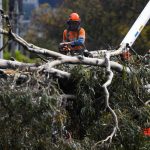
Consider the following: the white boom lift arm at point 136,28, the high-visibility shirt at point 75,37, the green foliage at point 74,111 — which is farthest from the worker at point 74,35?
the green foliage at point 74,111

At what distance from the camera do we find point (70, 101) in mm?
11172

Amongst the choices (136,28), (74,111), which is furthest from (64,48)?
(74,111)

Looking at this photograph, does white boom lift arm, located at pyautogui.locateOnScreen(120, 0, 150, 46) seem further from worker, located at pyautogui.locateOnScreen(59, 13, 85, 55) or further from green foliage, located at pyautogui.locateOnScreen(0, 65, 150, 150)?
green foliage, located at pyautogui.locateOnScreen(0, 65, 150, 150)

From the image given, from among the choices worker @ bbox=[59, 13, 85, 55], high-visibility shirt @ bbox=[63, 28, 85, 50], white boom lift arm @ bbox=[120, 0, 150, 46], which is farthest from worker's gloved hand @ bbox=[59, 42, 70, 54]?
white boom lift arm @ bbox=[120, 0, 150, 46]

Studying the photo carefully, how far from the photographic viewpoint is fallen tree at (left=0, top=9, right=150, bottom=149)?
1011 centimetres

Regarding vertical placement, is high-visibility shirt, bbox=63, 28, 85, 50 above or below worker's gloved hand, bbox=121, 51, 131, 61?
below

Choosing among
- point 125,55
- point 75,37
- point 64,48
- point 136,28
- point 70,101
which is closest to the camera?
point 70,101

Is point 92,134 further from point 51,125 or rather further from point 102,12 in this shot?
point 102,12

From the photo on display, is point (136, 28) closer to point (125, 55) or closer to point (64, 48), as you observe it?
point (64, 48)

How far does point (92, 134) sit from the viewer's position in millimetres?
10898

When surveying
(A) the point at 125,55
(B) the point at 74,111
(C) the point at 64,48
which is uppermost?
(A) the point at 125,55

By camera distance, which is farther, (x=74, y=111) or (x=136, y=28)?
(x=136, y=28)

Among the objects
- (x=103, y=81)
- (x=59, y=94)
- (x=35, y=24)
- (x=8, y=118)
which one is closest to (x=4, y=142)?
(x=8, y=118)

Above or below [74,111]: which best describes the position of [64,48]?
above
